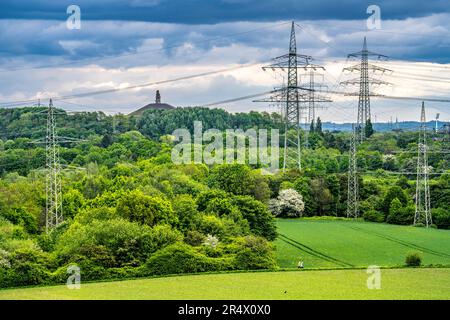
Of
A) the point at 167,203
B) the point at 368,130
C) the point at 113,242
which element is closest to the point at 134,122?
the point at 368,130

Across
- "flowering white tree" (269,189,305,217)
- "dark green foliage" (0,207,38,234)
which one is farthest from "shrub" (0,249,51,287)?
"flowering white tree" (269,189,305,217)

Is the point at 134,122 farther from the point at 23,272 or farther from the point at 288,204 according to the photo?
the point at 23,272

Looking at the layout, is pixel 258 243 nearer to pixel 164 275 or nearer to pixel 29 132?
pixel 164 275

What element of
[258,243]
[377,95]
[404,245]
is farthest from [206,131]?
[258,243]

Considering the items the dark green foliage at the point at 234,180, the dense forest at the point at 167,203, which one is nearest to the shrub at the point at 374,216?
the dense forest at the point at 167,203

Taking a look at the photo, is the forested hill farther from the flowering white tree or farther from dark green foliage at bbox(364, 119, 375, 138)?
the flowering white tree
